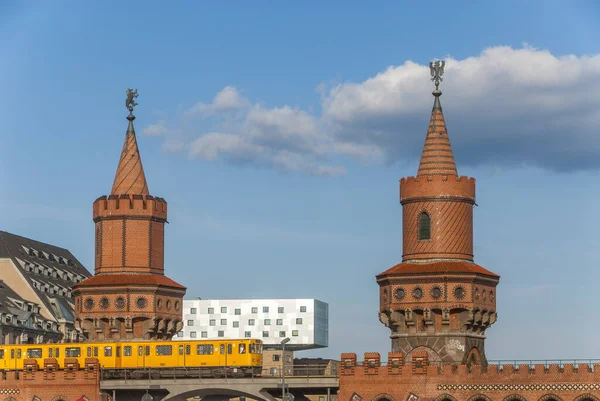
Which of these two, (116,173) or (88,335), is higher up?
(116,173)

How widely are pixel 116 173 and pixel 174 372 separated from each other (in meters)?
16.9

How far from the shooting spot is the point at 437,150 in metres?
99.5

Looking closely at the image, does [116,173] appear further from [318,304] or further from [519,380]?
[318,304]

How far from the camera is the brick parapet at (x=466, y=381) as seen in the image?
295 feet

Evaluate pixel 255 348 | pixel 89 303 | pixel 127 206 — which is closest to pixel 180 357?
pixel 255 348

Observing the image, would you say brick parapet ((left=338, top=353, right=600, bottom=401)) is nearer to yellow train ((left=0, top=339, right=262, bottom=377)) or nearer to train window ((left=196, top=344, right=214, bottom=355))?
yellow train ((left=0, top=339, right=262, bottom=377))

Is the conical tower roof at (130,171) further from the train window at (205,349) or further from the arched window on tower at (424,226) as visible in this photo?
the arched window on tower at (424,226)

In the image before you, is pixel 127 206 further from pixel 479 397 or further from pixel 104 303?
pixel 479 397

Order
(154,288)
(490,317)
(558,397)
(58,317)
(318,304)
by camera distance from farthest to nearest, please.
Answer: (318,304) < (58,317) < (154,288) < (490,317) < (558,397)

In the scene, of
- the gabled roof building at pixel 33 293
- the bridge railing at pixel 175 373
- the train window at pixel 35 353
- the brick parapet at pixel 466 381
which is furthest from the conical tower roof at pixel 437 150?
the gabled roof building at pixel 33 293

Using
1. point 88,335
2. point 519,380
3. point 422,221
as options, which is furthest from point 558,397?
point 88,335

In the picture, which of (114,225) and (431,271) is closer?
(431,271)

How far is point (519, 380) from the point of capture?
90.9 metres

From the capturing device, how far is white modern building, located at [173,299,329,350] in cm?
17088
